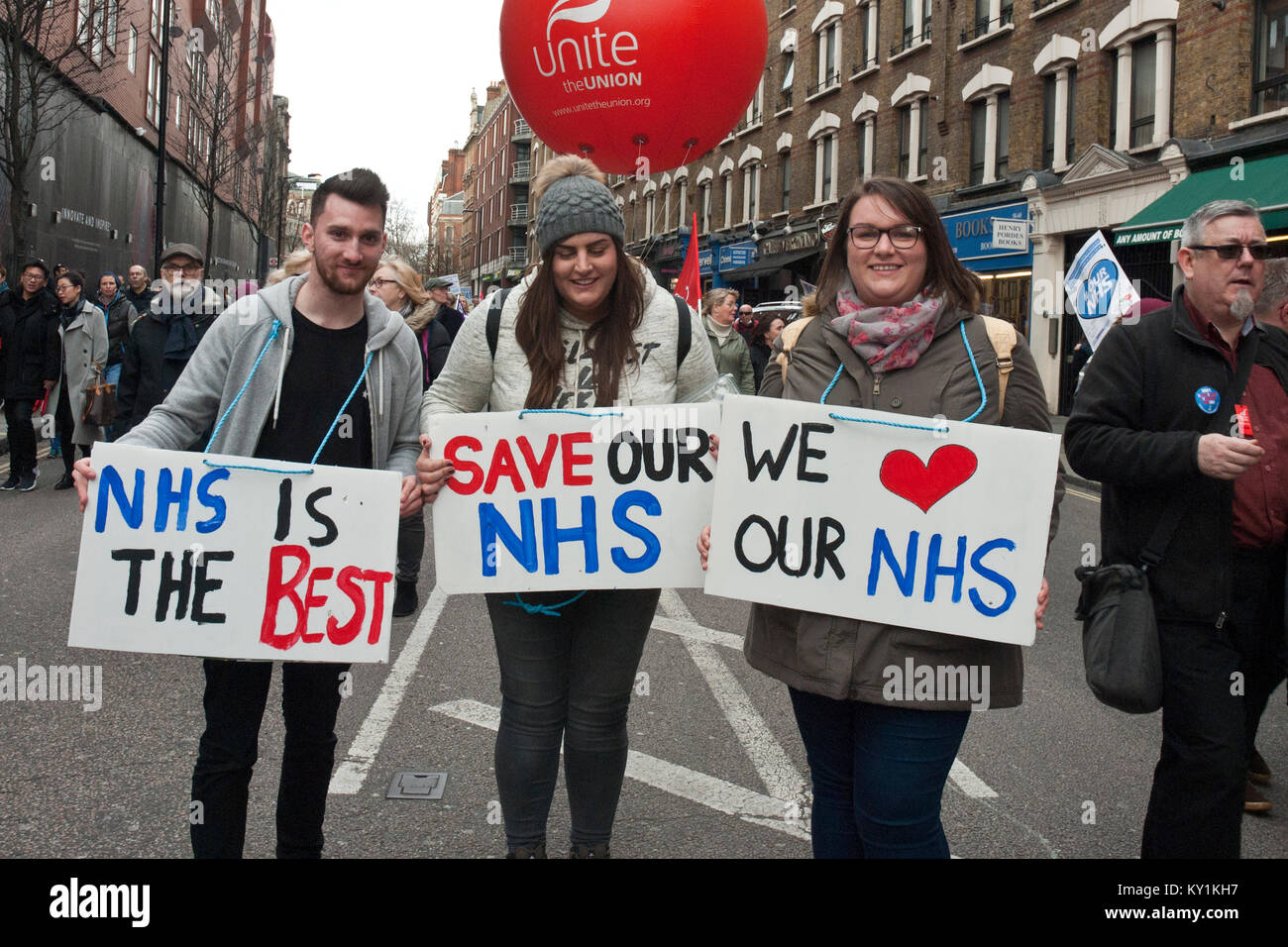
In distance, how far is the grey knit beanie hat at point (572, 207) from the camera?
285 cm

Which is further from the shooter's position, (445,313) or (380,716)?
(445,313)

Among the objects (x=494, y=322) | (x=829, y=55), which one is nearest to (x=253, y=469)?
(x=494, y=322)

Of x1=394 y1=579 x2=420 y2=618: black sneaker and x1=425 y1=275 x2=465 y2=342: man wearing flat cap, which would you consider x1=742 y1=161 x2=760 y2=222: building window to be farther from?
x1=394 y1=579 x2=420 y2=618: black sneaker

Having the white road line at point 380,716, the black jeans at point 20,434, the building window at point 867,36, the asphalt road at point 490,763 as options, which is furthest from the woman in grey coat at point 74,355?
the building window at point 867,36

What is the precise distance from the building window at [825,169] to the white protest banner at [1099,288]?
866 inches

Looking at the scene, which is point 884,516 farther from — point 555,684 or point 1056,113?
point 1056,113

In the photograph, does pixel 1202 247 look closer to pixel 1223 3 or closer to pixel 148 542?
pixel 148 542

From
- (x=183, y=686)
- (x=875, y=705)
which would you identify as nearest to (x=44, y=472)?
(x=183, y=686)

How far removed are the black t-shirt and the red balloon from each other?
5551 millimetres

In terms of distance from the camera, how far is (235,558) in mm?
2791

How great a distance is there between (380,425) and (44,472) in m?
10.6

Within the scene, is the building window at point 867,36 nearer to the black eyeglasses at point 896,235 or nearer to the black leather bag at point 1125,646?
the black leather bag at point 1125,646

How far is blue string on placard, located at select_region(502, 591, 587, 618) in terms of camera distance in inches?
115

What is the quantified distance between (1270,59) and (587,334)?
685 inches
